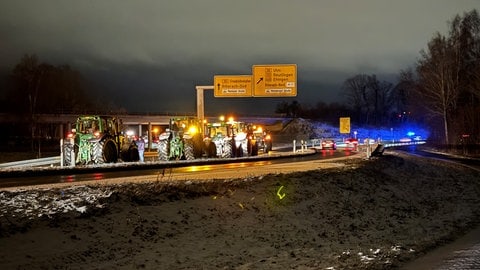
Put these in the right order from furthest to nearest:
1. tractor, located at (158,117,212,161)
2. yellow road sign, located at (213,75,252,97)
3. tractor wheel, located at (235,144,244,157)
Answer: yellow road sign, located at (213,75,252,97), tractor wheel, located at (235,144,244,157), tractor, located at (158,117,212,161)

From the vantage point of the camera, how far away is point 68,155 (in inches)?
1171

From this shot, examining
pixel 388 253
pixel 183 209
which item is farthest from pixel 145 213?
pixel 388 253

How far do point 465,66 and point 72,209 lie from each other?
70053 millimetres

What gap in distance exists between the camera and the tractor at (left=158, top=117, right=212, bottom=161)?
3534 cm

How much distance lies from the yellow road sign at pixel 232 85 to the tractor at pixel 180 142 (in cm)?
1033

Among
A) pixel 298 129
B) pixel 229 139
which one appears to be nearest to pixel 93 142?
pixel 229 139

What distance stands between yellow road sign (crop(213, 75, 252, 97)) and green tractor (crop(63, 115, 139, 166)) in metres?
16.7

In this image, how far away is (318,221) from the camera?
16406 mm

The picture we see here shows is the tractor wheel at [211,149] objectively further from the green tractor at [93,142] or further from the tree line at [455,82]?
the tree line at [455,82]

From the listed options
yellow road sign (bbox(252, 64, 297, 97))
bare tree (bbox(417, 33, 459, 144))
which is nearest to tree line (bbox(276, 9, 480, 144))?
bare tree (bbox(417, 33, 459, 144))

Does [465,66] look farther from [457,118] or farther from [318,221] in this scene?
[318,221]

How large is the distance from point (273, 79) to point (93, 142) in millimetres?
21372

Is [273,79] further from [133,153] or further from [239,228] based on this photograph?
[239,228]

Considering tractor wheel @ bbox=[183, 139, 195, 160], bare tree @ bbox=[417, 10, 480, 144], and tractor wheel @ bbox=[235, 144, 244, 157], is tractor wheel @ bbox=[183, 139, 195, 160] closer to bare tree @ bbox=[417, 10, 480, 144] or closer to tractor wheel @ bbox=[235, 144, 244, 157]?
tractor wheel @ bbox=[235, 144, 244, 157]
